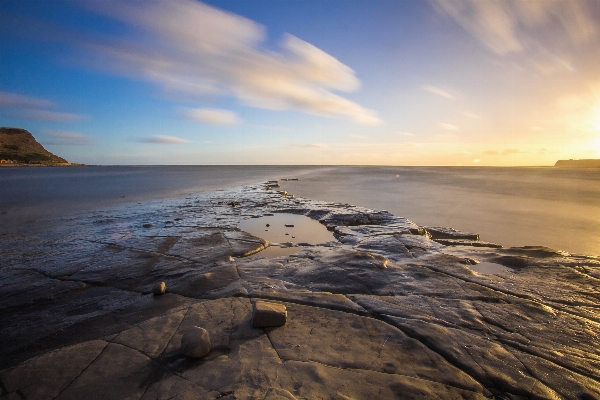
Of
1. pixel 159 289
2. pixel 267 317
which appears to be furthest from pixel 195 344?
pixel 159 289

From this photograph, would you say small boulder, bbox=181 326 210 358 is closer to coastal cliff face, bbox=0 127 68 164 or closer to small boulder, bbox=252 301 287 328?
small boulder, bbox=252 301 287 328

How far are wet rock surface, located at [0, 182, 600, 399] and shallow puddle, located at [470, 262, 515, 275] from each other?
0.69 feet

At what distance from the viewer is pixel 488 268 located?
269 inches

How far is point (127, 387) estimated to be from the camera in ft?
9.29

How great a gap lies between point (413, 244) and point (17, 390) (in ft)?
27.9

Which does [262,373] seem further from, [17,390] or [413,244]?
[413,244]

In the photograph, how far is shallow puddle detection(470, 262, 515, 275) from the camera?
6547mm

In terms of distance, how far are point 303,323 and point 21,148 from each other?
537ft

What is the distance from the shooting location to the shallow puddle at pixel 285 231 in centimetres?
866

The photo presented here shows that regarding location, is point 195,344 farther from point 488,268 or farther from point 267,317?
point 488,268

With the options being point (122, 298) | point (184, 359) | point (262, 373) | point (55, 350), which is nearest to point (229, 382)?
point (262, 373)

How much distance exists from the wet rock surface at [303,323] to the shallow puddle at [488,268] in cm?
21

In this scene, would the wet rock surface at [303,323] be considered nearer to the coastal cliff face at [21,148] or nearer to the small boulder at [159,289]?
the small boulder at [159,289]

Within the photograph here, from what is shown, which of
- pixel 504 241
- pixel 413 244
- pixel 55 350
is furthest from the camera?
pixel 504 241
